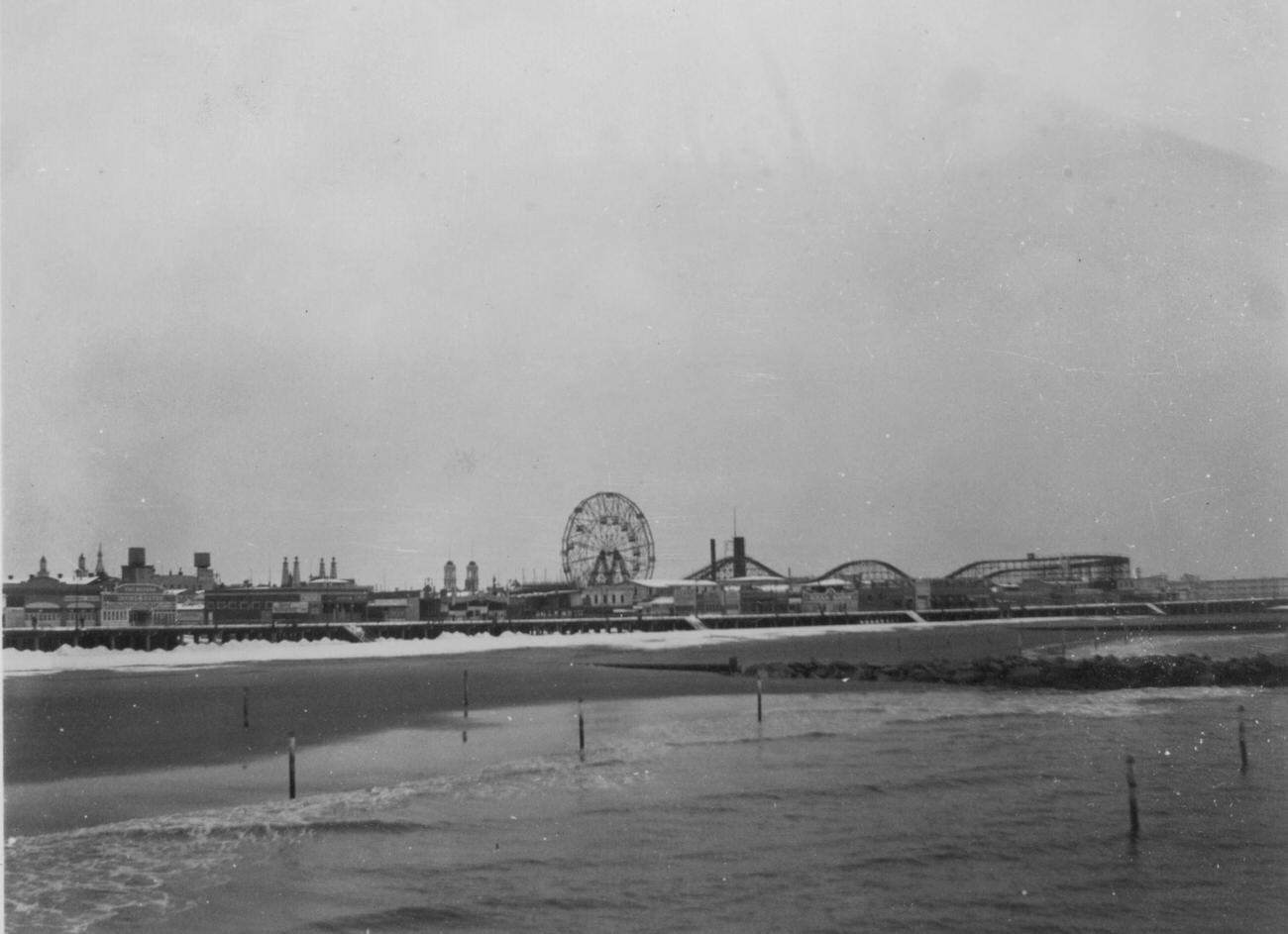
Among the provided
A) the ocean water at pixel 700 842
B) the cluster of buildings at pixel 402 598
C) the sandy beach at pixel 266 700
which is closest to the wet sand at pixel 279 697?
the sandy beach at pixel 266 700

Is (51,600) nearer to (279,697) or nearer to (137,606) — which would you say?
(137,606)

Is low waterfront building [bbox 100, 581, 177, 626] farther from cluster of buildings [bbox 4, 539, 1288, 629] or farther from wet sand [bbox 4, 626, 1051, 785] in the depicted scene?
wet sand [bbox 4, 626, 1051, 785]

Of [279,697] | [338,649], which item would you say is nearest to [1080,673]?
[279,697]

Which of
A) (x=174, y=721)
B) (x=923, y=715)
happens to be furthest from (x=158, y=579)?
(x=923, y=715)

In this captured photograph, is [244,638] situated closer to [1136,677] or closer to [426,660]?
[426,660]

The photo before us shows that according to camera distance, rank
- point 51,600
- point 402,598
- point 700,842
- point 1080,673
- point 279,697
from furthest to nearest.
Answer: point 402,598 → point 51,600 → point 1080,673 → point 279,697 → point 700,842

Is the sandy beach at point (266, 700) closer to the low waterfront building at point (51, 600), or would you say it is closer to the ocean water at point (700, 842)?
the ocean water at point (700, 842)

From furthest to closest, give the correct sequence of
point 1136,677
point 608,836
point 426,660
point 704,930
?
point 426,660 < point 1136,677 < point 608,836 < point 704,930
